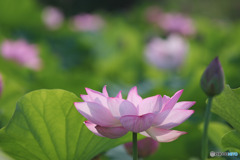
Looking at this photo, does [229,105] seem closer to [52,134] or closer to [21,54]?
[52,134]

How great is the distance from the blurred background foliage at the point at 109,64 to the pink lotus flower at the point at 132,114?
40cm

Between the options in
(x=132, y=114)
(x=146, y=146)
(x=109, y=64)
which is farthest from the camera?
(x=109, y=64)

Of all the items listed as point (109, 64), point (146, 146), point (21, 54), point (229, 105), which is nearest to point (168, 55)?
point (109, 64)

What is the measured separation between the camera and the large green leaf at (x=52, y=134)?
595 millimetres

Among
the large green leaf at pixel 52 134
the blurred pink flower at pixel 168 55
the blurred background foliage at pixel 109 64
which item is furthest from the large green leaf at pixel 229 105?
the blurred pink flower at pixel 168 55

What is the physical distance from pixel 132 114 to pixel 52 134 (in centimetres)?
15

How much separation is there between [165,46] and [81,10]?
447 cm

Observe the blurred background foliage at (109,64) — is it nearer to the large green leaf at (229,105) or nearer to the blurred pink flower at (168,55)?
the blurred pink flower at (168,55)

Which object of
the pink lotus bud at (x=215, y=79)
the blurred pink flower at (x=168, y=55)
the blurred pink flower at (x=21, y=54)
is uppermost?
the blurred pink flower at (x=168, y=55)

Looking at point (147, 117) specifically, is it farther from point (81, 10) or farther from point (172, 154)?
point (81, 10)

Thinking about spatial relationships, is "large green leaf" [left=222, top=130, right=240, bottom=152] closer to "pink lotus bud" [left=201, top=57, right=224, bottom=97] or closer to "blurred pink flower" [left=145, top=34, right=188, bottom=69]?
"pink lotus bud" [left=201, top=57, right=224, bottom=97]

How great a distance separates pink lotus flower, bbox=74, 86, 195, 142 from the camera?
1.65 ft

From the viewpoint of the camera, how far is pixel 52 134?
60cm

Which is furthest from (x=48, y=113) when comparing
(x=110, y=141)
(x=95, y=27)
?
(x=95, y=27)
